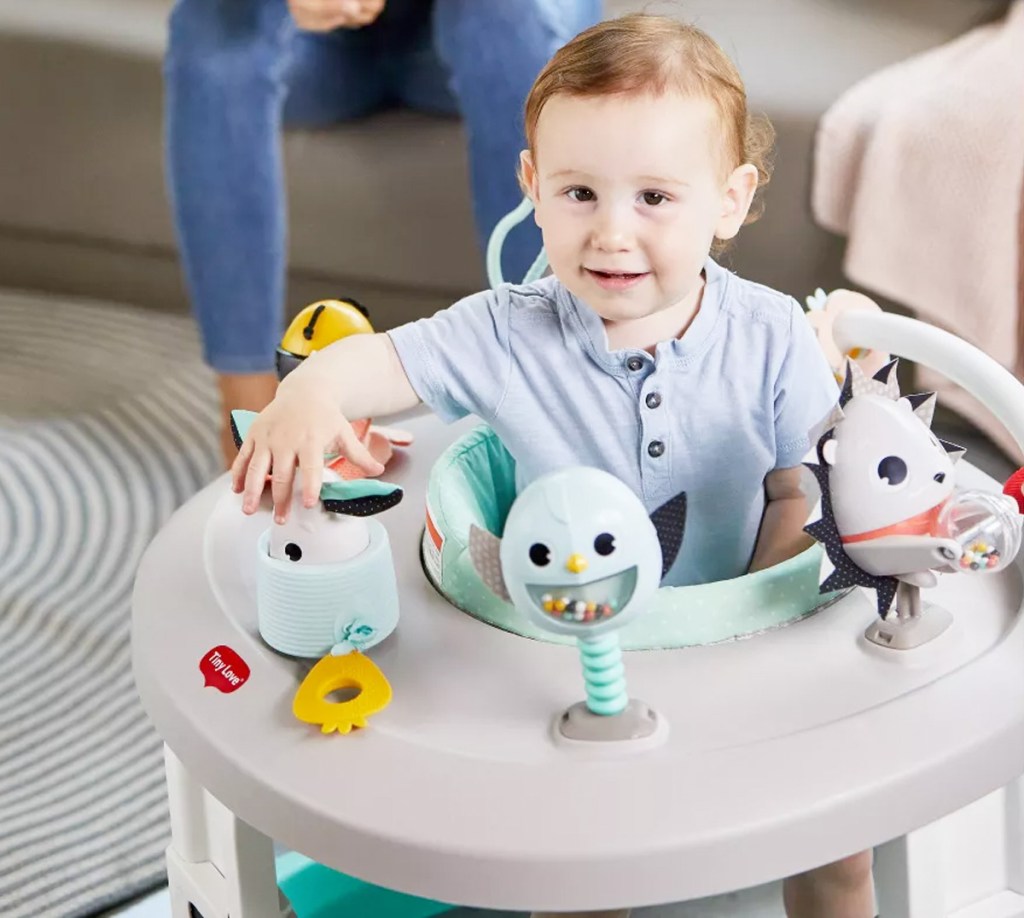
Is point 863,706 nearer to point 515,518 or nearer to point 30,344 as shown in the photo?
point 515,518

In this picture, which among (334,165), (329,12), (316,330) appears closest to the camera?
(316,330)

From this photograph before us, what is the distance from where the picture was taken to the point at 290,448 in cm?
56

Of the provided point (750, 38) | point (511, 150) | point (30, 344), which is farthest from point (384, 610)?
point (30, 344)

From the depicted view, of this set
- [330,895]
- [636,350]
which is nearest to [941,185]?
[636,350]

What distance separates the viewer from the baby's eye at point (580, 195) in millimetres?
591

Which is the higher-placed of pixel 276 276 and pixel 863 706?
pixel 863 706

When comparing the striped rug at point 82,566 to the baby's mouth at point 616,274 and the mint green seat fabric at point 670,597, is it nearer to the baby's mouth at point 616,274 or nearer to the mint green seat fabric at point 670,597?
the mint green seat fabric at point 670,597

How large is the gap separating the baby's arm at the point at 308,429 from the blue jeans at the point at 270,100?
0.49 meters

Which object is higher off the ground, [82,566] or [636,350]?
[636,350]

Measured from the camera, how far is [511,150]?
1088 mm

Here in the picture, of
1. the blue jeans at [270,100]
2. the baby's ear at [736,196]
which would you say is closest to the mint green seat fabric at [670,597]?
the baby's ear at [736,196]

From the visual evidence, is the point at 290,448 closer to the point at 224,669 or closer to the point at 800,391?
the point at 224,669

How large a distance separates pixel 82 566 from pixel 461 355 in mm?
651

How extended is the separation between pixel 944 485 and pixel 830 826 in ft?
0.44
